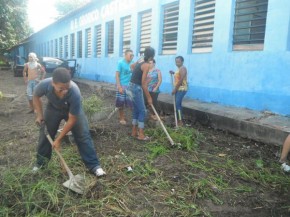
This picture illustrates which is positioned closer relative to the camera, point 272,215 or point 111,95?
point 272,215

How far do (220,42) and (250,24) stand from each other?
2.93 feet

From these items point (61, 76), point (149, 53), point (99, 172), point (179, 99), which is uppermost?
point (149, 53)

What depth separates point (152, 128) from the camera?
6.32m

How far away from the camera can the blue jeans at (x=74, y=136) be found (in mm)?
3842

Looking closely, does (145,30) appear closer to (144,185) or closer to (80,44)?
(144,185)

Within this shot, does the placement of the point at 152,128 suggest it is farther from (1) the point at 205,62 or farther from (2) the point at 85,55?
(2) the point at 85,55

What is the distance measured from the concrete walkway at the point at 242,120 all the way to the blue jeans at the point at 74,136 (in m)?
3.08

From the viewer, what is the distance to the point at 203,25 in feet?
27.2

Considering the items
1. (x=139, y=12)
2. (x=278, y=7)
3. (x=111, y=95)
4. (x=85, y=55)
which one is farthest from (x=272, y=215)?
(x=85, y=55)

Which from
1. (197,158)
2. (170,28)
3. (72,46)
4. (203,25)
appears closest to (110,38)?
(170,28)

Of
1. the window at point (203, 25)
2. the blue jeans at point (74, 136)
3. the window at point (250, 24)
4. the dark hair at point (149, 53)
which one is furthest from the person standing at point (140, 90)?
the window at point (203, 25)

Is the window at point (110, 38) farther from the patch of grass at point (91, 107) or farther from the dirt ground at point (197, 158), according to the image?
the patch of grass at point (91, 107)

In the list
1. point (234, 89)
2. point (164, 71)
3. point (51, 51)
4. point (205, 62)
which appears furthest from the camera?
point (51, 51)

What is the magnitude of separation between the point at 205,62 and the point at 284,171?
4.37m
